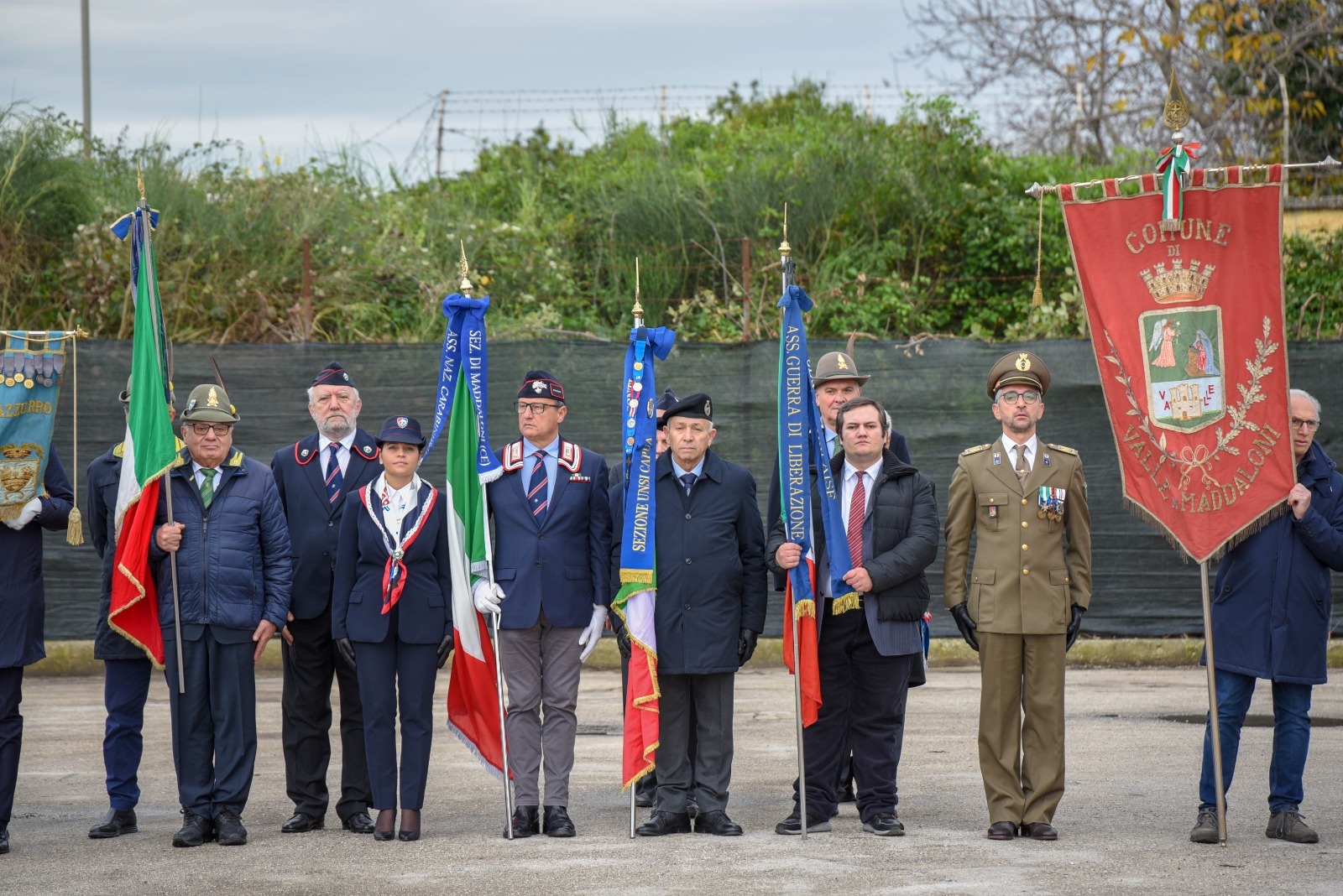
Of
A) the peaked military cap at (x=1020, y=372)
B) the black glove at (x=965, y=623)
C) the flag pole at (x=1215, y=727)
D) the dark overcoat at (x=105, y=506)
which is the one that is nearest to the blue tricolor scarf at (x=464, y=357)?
the dark overcoat at (x=105, y=506)

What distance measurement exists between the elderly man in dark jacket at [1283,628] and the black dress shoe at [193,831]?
4.28 m

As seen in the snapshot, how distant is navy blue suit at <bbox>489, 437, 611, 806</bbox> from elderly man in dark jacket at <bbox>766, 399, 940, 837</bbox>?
35.5 inches

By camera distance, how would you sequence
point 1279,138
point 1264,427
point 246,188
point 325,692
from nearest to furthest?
1. point 1264,427
2. point 325,692
3. point 246,188
4. point 1279,138

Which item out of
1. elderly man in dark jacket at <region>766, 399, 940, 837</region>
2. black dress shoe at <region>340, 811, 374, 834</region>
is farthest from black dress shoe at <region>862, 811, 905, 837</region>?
black dress shoe at <region>340, 811, 374, 834</region>

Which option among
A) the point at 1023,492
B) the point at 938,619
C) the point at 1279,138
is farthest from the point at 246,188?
the point at 1279,138

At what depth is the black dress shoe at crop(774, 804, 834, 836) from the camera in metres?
6.44

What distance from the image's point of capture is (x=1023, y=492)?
6.51 meters

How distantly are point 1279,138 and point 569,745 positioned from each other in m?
14.7

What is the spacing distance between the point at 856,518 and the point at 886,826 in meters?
1.38

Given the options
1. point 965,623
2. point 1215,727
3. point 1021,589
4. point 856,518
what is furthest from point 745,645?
point 1215,727

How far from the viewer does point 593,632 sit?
6.70 m

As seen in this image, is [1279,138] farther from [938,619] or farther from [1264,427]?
[1264,427]

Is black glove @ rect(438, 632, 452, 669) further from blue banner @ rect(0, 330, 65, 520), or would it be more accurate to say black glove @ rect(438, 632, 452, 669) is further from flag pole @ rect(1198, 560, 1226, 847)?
flag pole @ rect(1198, 560, 1226, 847)

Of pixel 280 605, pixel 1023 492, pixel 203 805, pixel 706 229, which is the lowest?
pixel 203 805
